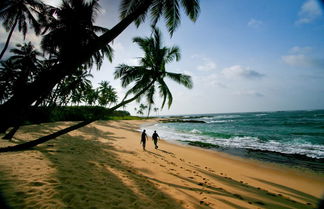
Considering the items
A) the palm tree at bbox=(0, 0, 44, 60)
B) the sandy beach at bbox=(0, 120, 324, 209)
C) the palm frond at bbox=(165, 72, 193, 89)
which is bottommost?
the sandy beach at bbox=(0, 120, 324, 209)

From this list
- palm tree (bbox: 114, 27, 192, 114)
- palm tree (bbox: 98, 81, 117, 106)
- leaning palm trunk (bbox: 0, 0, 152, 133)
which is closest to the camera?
leaning palm trunk (bbox: 0, 0, 152, 133)

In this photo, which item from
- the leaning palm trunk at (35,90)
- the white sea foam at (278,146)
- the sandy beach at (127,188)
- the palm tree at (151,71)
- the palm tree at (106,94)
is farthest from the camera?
the palm tree at (106,94)

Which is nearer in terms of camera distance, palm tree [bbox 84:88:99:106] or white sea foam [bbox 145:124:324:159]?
white sea foam [bbox 145:124:324:159]

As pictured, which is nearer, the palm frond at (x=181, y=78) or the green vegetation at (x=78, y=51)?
the green vegetation at (x=78, y=51)

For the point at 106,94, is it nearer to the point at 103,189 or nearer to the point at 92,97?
the point at 92,97

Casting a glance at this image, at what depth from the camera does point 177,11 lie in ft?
16.1

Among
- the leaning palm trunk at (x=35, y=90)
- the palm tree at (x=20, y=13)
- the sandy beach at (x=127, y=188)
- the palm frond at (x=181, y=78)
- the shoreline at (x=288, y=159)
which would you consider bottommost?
the shoreline at (x=288, y=159)

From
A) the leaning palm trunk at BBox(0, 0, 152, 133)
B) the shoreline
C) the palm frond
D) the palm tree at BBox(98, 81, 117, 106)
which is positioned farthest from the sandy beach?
the palm tree at BBox(98, 81, 117, 106)

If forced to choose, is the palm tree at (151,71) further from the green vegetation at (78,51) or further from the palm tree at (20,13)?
the palm tree at (20,13)

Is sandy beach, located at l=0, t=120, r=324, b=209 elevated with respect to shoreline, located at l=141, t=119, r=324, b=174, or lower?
elevated

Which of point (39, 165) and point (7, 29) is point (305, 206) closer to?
point (39, 165)

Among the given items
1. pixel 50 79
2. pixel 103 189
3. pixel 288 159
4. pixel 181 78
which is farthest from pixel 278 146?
pixel 50 79

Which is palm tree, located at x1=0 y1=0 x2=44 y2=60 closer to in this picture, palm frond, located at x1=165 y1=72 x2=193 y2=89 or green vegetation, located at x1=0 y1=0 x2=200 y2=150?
green vegetation, located at x1=0 y1=0 x2=200 y2=150

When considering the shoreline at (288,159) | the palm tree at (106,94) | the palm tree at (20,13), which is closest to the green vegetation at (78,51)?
the palm tree at (20,13)
